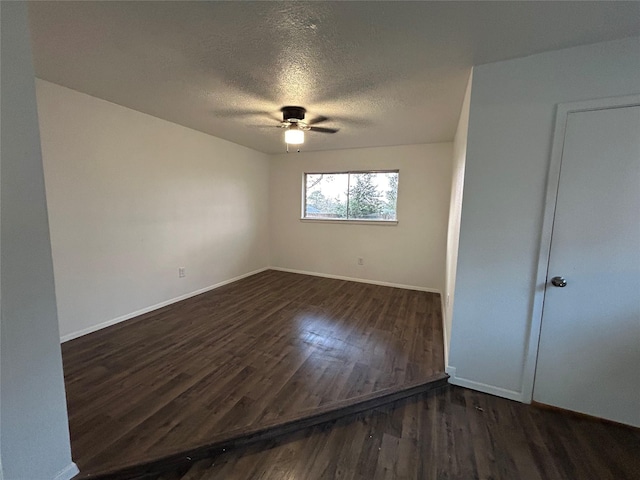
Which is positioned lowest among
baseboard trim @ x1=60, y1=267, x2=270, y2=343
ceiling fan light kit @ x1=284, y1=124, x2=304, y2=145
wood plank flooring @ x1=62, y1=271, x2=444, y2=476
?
wood plank flooring @ x1=62, y1=271, x2=444, y2=476

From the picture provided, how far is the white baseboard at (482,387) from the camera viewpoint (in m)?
1.94

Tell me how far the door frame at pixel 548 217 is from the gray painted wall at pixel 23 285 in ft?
9.21

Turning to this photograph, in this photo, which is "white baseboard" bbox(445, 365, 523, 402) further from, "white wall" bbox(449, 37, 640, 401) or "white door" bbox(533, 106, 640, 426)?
"white door" bbox(533, 106, 640, 426)

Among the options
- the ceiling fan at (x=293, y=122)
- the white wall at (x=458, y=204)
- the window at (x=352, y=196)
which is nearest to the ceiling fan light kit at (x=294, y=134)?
the ceiling fan at (x=293, y=122)

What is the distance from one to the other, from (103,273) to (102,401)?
1.47 m

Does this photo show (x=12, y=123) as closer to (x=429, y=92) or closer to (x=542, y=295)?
Result: (x=429, y=92)

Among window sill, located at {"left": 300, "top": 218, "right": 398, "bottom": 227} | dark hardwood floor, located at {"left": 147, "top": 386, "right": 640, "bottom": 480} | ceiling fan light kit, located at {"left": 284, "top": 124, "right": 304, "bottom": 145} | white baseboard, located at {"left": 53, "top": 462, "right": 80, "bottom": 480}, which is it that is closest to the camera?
white baseboard, located at {"left": 53, "top": 462, "right": 80, "bottom": 480}

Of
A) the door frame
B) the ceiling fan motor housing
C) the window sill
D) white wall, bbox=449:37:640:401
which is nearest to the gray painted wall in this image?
the ceiling fan motor housing

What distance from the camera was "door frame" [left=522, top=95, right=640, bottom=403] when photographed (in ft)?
5.32

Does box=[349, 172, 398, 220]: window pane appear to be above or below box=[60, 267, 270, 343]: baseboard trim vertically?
above

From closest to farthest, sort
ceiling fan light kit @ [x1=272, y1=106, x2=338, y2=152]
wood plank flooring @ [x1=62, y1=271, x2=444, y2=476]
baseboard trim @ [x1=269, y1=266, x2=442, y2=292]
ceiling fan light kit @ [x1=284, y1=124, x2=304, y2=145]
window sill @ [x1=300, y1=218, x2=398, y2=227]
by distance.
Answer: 1. wood plank flooring @ [x1=62, y1=271, x2=444, y2=476]
2. ceiling fan light kit @ [x1=272, y1=106, x2=338, y2=152]
3. ceiling fan light kit @ [x1=284, y1=124, x2=304, y2=145]
4. baseboard trim @ [x1=269, y1=266, x2=442, y2=292]
5. window sill @ [x1=300, y1=218, x2=398, y2=227]

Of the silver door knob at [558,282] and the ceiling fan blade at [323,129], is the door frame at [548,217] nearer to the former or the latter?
the silver door knob at [558,282]

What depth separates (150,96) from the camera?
2523 mm

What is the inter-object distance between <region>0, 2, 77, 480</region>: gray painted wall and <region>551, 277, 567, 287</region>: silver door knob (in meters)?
2.88
